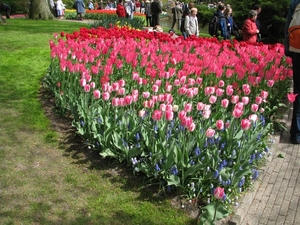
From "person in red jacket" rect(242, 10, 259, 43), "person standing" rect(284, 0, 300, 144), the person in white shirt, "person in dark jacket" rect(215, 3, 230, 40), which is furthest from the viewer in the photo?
the person in white shirt

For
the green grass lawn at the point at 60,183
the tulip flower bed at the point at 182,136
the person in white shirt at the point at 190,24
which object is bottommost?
the green grass lawn at the point at 60,183

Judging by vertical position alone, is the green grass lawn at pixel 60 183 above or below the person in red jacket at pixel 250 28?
below

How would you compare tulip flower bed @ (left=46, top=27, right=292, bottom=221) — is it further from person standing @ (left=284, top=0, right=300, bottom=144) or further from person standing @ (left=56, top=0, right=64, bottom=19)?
person standing @ (left=56, top=0, right=64, bottom=19)

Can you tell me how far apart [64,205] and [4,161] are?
1092 millimetres

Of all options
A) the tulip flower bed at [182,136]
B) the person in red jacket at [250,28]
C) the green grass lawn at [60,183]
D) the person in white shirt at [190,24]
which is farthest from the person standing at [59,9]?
the tulip flower bed at [182,136]

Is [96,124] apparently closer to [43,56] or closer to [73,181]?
[73,181]

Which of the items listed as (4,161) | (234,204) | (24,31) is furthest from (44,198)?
(24,31)

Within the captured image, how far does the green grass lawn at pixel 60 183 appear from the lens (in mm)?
3064

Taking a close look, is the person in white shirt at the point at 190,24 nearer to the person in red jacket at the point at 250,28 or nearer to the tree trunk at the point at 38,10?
the person in red jacket at the point at 250,28

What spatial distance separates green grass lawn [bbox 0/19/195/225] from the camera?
3.06m

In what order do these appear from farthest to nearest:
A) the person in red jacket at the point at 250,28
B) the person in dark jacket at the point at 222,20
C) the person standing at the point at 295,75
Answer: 1. the person in dark jacket at the point at 222,20
2. the person in red jacket at the point at 250,28
3. the person standing at the point at 295,75

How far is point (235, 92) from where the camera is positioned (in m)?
5.33

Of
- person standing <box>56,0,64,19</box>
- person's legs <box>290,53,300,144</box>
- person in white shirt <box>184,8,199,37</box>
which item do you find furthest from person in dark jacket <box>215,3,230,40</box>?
person standing <box>56,0,64,19</box>

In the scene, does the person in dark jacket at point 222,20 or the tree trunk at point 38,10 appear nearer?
the person in dark jacket at point 222,20
